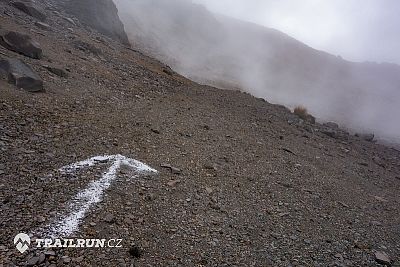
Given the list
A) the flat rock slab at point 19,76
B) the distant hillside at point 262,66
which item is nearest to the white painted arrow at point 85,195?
the flat rock slab at point 19,76

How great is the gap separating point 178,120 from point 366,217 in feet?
22.6

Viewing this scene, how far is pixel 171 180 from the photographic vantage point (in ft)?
27.6

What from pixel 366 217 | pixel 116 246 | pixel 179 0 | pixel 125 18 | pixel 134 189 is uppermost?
pixel 179 0

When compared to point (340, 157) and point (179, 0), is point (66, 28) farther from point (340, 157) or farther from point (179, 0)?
point (179, 0)

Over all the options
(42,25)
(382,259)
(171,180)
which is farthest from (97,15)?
(382,259)

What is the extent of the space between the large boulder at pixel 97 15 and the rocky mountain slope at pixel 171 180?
7.31m

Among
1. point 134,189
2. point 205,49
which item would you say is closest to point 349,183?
point 134,189

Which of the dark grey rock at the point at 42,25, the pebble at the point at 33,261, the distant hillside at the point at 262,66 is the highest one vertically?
the distant hillside at the point at 262,66

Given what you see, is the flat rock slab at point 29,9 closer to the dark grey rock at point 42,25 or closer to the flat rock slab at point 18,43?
the dark grey rock at point 42,25

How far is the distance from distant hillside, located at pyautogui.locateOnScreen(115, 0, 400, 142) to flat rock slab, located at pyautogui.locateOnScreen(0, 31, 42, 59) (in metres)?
21.4

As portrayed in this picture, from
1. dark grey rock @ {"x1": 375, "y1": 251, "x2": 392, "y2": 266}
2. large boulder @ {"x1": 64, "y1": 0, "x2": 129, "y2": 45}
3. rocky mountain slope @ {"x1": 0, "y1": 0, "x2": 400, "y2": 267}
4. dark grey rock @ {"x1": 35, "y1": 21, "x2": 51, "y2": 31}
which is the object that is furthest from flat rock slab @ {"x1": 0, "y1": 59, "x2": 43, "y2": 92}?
large boulder @ {"x1": 64, "y1": 0, "x2": 129, "y2": 45}

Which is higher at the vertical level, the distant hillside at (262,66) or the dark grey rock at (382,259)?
Answer: the distant hillside at (262,66)

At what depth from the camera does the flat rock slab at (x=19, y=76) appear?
405 inches

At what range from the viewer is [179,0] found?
65375 millimetres
